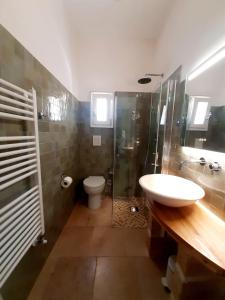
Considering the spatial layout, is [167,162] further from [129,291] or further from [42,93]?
[42,93]

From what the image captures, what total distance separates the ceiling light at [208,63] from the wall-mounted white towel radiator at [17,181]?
135 cm

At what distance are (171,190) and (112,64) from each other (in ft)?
8.01

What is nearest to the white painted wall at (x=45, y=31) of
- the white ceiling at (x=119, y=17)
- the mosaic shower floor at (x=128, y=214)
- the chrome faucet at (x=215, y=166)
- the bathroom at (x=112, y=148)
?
the bathroom at (x=112, y=148)

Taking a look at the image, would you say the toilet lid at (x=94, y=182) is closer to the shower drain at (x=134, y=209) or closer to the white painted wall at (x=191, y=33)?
the shower drain at (x=134, y=209)

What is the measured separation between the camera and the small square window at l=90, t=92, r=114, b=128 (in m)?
2.77

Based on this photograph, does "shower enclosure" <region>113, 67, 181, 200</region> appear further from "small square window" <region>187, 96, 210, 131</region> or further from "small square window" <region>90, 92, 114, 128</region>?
"small square window" <region>187, 96, 210, 131</region>

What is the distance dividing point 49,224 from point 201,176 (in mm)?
1536

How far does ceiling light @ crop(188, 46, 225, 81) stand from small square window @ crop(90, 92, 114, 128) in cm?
160

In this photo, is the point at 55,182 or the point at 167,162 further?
the point at 167,162

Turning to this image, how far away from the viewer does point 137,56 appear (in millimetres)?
2668

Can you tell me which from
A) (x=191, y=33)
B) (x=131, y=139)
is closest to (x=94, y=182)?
(x=131, y=139)

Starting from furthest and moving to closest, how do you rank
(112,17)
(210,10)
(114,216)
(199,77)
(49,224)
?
1. (114,216)
2. (112,17)
3. (49,224)
4. (199,77)
5. (210,10)

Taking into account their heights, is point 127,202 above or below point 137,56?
below

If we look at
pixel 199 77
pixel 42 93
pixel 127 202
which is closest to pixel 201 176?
pixel 199 77
